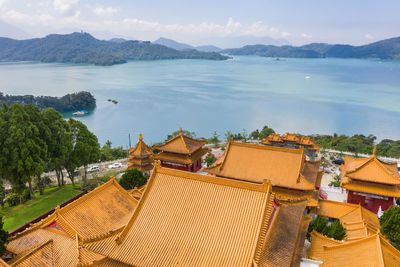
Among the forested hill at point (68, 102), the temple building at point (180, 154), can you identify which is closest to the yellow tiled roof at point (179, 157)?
the temple building at point (180, 154)

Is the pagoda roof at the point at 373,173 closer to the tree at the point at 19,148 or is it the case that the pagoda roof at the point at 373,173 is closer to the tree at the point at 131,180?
the tree at the point at 131,180

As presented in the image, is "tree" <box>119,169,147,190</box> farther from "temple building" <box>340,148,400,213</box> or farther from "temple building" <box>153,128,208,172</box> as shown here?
"temple building" <box>340,148,400,213</box>

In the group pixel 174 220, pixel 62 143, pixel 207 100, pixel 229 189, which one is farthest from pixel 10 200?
pixel 207 100

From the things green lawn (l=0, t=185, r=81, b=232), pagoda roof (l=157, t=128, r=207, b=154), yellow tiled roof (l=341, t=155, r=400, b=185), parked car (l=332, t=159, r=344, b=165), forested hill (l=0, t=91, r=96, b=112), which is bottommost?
forested hill (l=0, t=91, r=96, b=112)

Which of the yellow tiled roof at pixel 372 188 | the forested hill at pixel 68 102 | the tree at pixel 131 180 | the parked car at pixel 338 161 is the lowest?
the forested hill at pixel 68 102

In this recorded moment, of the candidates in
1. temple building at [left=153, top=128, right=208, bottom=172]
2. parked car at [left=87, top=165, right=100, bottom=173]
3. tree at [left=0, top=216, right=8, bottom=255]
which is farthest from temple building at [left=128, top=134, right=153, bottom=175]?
tree at [left=0, top=216, right=8, bottom=255]

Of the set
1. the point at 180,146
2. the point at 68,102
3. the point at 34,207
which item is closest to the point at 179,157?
the point at 180,146
